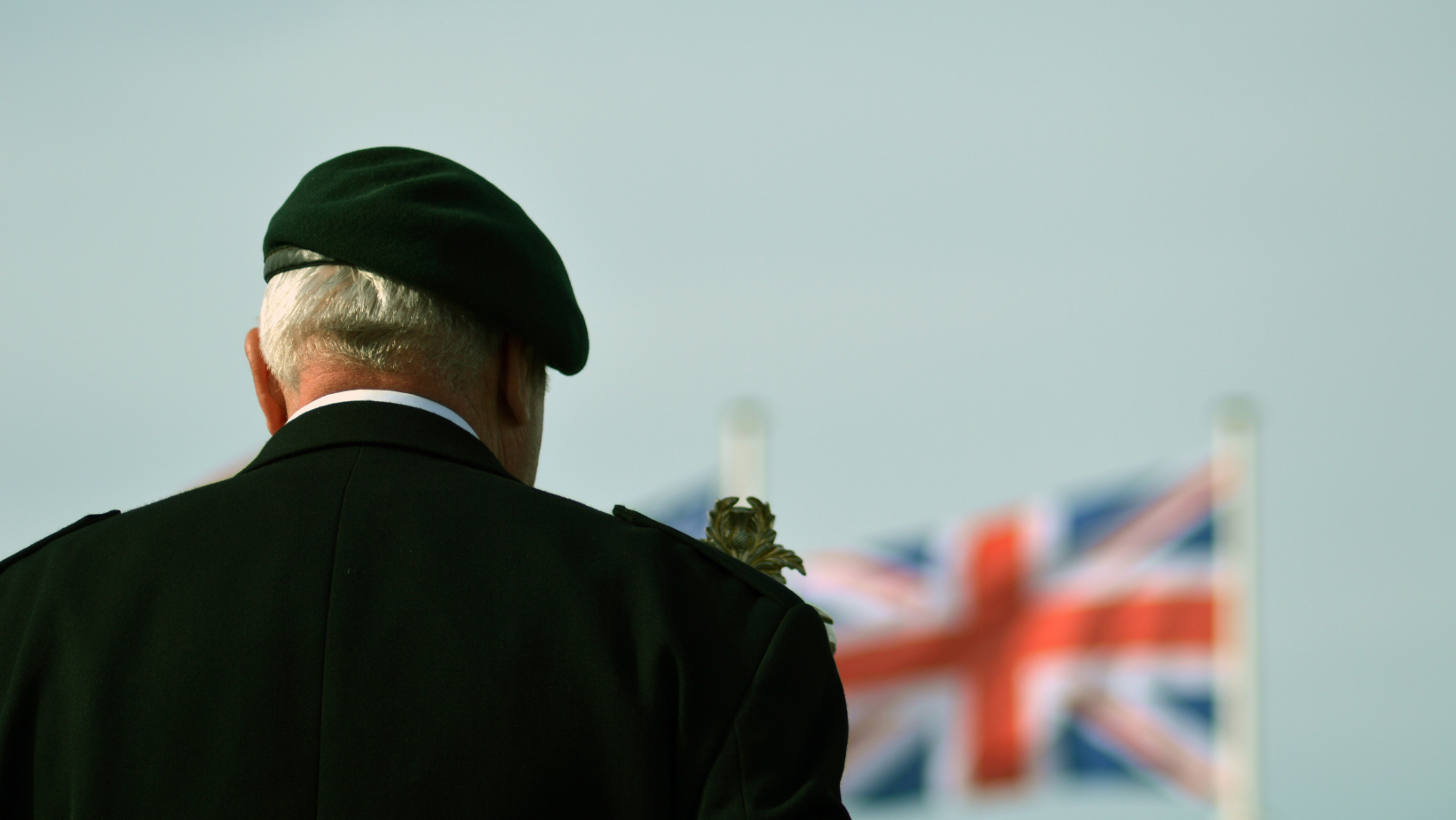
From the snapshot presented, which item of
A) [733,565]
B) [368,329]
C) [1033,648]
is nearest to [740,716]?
[733,565]

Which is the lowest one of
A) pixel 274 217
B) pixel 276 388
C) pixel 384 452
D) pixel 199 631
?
pixel 199 631

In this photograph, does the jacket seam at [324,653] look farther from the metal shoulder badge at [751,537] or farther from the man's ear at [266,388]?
the metal shoulder badge at [751,537]

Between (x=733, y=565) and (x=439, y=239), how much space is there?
1.77ft

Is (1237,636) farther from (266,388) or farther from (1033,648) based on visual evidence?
(266,388)

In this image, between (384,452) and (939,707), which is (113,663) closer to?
(384,452)

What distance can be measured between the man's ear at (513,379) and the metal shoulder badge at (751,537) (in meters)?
0.29

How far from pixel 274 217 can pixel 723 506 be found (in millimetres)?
683

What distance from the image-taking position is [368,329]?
1.88 m

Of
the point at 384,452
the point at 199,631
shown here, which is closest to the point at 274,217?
the point at 384,452

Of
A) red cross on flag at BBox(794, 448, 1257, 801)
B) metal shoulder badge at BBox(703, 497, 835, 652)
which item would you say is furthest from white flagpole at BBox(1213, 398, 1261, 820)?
metal shoulder badge at BBox(703, 497, 835, 652)

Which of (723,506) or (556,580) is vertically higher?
(723,506)

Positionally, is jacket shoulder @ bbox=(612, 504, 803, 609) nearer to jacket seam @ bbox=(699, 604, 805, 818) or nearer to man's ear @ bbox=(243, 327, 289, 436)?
jacket seam @ bbox=(699, 604, 805, 818)

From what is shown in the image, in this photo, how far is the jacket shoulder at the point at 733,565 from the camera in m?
1.75

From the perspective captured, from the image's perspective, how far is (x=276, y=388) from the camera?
2018mm
